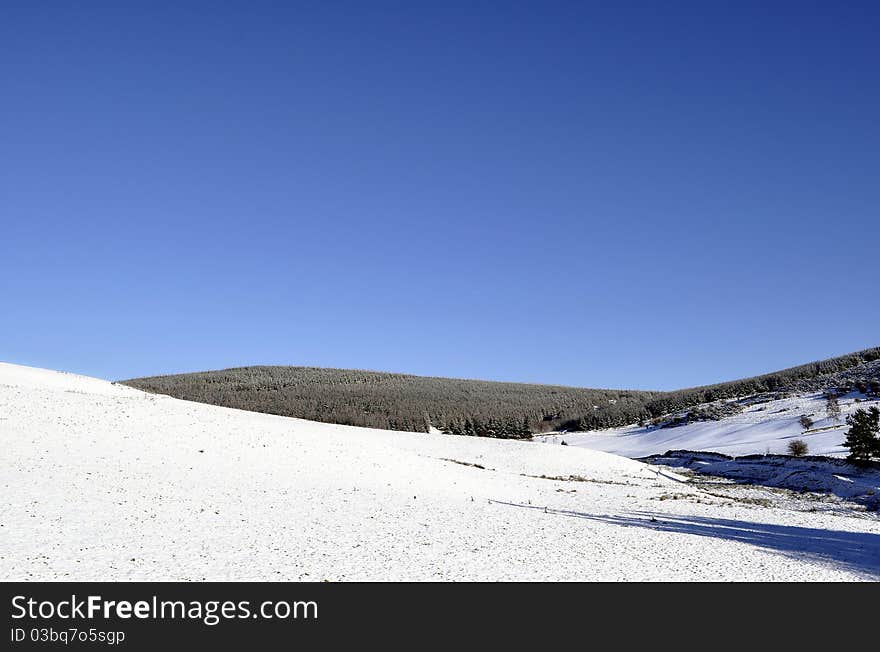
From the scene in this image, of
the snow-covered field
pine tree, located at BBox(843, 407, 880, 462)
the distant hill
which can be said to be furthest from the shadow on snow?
the distant hill

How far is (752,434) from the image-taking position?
87.3m

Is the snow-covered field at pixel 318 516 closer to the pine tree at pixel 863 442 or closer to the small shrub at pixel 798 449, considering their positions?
the pine tree at pixel 863 442

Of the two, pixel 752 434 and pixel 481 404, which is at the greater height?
pixel 481 404

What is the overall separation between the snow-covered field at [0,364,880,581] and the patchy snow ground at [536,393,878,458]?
3598cm

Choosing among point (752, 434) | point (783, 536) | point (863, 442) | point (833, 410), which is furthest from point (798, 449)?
point (783, 536)

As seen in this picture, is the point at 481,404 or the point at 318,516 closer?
the point at 318,516

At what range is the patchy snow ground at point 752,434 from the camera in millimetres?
73625

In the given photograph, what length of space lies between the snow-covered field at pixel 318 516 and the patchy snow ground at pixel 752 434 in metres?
36.0

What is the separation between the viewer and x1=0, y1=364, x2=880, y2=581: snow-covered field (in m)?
15.5

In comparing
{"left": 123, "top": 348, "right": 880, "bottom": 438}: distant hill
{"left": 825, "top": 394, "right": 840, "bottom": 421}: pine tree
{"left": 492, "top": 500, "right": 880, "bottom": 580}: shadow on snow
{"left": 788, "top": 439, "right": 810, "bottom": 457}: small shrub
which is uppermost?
{"left": 123, "top": 348, "right": 880, "bottom": 438}: distant hill

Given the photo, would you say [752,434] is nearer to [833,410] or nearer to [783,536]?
[833,410]

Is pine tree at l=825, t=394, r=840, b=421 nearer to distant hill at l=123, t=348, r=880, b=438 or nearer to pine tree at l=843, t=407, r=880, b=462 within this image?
distant hill at l=123, t=348, r=880, b=438

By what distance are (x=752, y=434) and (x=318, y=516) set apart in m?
81.8

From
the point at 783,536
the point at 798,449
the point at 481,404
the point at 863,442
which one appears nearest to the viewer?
the point at 783,536
